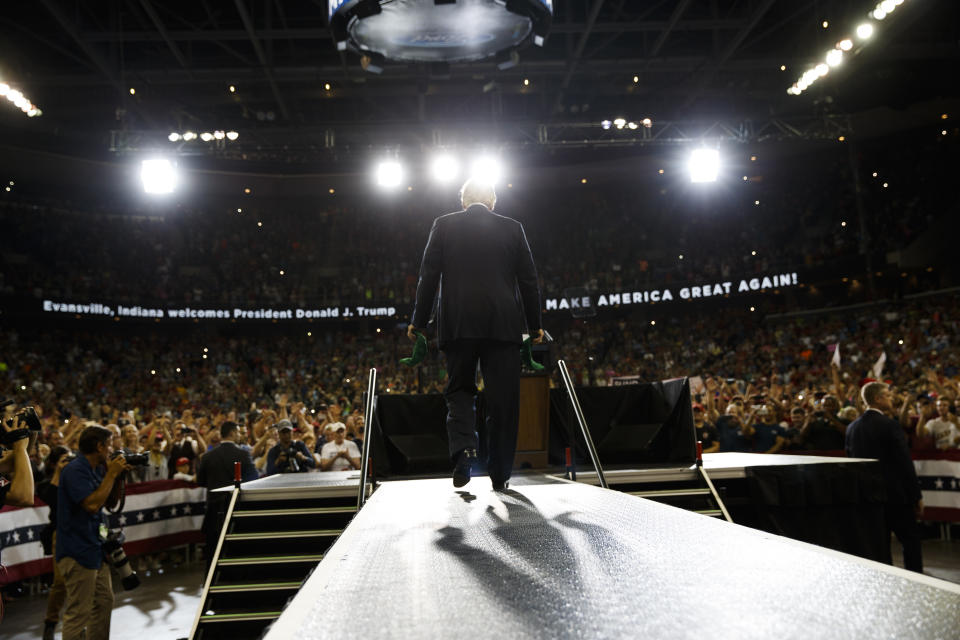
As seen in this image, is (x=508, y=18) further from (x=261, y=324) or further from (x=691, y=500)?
(x=261, y=324)

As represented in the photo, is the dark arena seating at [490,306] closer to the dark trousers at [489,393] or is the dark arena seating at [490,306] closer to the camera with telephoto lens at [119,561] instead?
the dark trousers at [489,393]

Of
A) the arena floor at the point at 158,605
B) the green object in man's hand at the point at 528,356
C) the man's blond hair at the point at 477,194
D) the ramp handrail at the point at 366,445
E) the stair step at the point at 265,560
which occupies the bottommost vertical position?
the arena floor at the point at 158,605

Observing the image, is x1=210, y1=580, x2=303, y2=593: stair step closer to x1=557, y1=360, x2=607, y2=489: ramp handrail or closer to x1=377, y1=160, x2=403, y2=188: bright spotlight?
x1=557, y1=360, x2=607, y2=489: ramp handrail

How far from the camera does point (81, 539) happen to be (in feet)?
15.4

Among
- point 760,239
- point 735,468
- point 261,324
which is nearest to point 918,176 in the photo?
point 760,239

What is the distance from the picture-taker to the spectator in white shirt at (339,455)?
26.7 feet

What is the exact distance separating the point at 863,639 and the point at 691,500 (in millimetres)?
4243

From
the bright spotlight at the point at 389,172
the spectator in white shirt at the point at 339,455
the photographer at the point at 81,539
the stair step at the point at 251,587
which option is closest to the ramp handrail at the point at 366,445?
the stair step at the point at 251,587

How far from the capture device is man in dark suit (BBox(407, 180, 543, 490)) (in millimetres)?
3395

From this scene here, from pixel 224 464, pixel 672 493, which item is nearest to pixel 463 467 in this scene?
pixel 672 493

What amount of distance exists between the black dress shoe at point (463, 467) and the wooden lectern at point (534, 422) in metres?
2.47

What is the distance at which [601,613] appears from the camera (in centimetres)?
112

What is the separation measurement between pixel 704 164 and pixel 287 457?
11916 millimetres

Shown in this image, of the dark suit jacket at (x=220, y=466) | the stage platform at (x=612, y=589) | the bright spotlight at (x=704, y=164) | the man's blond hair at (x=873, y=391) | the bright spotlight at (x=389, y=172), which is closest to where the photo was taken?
the stage platform at (x=612, y=589)
